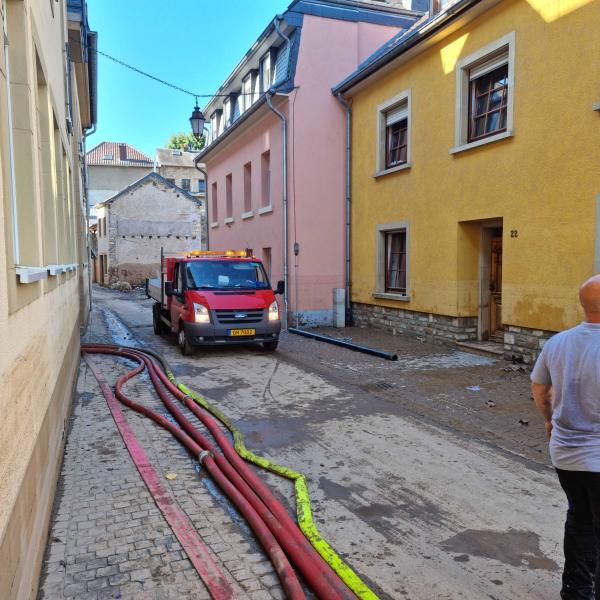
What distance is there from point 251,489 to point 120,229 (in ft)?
120

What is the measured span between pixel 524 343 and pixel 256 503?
A: 6820 mm

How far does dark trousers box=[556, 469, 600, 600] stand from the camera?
2727 millimetres

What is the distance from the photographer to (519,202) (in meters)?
9.32

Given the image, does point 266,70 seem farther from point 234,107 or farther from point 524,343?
point 524,343

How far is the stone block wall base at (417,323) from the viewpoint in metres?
11.1

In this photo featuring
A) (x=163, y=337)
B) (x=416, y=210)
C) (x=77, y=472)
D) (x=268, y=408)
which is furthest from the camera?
(x=163, y=337)

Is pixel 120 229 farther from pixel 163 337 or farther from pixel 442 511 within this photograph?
pixel 442 511

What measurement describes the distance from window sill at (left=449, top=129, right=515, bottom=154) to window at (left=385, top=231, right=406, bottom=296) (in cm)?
282

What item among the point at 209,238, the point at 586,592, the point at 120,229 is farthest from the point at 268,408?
the point at 120,229

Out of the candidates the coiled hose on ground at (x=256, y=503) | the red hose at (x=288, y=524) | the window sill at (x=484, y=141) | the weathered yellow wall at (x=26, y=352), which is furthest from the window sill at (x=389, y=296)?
the weathered yellow wall at (x=26, y=352)

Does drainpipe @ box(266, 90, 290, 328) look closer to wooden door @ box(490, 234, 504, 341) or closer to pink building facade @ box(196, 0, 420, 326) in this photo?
pink building facade @ box(196, 0, 420, 326)

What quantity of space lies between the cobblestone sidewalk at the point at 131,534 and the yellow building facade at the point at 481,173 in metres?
6.55

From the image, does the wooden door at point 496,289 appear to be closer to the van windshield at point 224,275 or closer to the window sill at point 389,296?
the window sill at point 389,296

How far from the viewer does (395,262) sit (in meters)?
13.6
